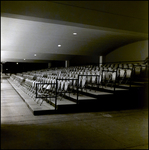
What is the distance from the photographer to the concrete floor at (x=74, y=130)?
11.4ft

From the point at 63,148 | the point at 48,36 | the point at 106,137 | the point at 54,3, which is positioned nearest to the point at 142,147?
the point at 106,137

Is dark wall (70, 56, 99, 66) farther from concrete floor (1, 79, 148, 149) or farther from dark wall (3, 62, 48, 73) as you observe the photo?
concrete floor (1, 79, 148, 149)

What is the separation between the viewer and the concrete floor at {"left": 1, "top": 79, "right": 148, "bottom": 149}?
11.4 feet

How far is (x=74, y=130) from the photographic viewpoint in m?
4.30

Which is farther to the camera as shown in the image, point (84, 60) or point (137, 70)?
point (84, 60)

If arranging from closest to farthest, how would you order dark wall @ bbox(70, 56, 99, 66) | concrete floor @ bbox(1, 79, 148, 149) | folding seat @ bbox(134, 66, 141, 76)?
concrete floor @ bbox(1, 79, 148, 149) → folding seat @ bbox(134, 66, 141, 76) → dark wall @ bbox(70, 56, 99, 66)

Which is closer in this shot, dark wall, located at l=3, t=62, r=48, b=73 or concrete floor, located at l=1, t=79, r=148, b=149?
concrete floor, located at l=1, t=79, r=148, b=149

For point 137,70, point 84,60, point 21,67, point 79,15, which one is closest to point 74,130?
point 79,15

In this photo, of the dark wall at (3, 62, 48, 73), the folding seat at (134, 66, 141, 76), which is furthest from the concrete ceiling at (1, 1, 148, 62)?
the dark wall at (3, 62, 48, 73)

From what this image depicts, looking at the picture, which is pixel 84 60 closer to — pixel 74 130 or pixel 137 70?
pixel 137 70

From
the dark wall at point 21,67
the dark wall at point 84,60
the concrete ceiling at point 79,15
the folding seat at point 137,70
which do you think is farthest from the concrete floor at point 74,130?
the dark wall at point 21,67

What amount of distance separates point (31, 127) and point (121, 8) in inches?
160

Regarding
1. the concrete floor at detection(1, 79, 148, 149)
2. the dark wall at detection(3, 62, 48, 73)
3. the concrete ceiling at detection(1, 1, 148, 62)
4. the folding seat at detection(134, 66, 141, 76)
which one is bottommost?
the concrete floor at detection(1, 79, 148, 149)

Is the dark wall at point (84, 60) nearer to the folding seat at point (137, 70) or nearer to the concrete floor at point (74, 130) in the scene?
the folding seat at point (137, 70)
